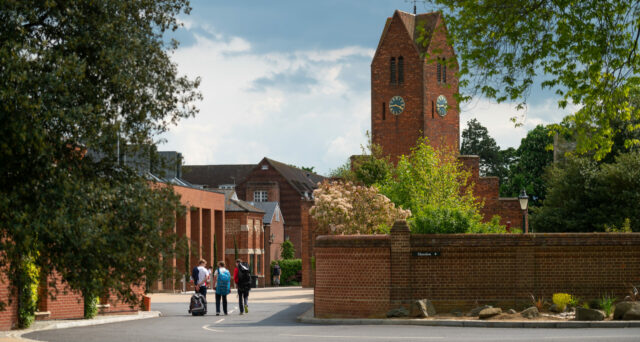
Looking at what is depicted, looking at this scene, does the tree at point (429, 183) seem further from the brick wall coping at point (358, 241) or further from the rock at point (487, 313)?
the rock at point (487, 313)

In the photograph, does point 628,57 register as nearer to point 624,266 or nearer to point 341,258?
point 624,266

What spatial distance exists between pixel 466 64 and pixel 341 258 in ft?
29.2

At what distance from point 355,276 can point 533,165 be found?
59.2 m

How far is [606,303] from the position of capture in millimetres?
21531

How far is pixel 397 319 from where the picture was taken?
22.0 meters

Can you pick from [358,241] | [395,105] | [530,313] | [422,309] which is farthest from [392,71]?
[530,313]

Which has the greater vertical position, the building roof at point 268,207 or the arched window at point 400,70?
the arched window at point 400,70

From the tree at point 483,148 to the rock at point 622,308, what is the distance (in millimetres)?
76605

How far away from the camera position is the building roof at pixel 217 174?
355ft

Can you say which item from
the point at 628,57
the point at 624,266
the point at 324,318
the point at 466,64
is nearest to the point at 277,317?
the point at 324,318

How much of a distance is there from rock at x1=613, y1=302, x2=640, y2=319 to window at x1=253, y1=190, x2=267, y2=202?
74842mm

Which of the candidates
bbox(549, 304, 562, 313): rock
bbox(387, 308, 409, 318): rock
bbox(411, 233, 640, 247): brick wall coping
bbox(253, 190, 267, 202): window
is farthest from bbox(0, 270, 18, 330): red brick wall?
bbox(253, 190, 267, 202): window

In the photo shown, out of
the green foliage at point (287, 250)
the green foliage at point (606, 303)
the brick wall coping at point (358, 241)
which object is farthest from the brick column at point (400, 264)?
the green foliage at point (287, 250)

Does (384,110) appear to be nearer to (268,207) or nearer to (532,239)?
(532,239)
